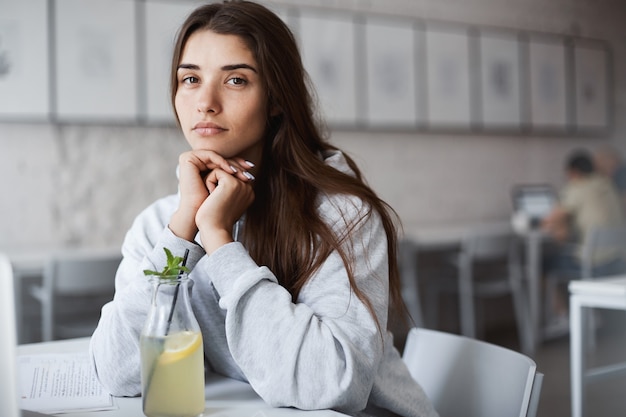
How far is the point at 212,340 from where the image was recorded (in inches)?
47.6

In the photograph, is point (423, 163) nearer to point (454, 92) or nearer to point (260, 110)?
point (454, 92)

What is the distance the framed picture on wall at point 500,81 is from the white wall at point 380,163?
0.12 m

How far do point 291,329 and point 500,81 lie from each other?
472cm

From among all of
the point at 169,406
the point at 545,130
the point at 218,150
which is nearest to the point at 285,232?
the point at 218,150

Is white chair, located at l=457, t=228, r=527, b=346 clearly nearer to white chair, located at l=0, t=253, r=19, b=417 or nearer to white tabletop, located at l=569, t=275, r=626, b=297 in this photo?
white tabletop, located at l=569, t=275, r=626, b=297

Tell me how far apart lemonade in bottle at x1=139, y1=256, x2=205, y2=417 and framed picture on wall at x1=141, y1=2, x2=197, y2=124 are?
315 centimetres

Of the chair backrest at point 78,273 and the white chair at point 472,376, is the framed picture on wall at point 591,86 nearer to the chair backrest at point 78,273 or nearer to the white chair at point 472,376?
the chair backrest at point 78,273

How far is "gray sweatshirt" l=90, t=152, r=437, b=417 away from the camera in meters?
0.97

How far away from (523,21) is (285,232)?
484cm

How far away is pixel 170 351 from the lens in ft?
2.83

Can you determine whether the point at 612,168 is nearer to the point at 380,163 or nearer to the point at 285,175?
the point at 380,163

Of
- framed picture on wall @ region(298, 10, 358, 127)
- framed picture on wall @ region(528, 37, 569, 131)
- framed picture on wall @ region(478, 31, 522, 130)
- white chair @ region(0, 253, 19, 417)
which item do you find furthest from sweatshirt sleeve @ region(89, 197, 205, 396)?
framed picture on wall @ region(528, 37, 569, 131)

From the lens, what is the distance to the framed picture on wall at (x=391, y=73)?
469cm

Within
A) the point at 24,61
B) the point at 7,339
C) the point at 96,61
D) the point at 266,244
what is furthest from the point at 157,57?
the point at 7,339
